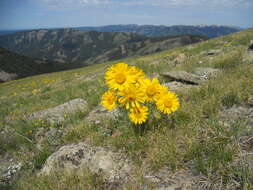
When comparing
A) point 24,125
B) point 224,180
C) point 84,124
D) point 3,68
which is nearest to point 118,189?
point 224,180

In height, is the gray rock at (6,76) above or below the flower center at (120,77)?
below

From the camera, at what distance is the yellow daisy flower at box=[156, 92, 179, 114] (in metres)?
3.21

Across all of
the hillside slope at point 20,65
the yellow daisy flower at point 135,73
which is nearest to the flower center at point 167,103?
the yellow daisy flower at point 135,73

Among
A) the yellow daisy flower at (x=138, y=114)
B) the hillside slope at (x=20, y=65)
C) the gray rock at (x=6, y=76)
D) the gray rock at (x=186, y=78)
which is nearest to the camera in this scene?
the yellow daisy flower at (x=138, y=114)

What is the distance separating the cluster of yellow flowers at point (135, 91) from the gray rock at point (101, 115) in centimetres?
94

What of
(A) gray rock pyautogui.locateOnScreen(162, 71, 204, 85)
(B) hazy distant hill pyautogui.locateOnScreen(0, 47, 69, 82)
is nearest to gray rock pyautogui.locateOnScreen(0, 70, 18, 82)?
(B) hazy distant hill pyautogui.locateOnScreen(0, 47, 69, 82)

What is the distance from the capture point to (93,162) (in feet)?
10.2

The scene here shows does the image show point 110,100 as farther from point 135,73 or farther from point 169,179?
point 169,179

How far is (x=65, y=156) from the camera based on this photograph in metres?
3.45

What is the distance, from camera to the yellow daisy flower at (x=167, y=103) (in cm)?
321

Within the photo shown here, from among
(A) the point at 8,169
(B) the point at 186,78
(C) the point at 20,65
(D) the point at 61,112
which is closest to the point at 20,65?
(C) the point at 20,65

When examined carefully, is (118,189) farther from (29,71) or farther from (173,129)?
(29,71)

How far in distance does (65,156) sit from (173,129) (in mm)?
2025

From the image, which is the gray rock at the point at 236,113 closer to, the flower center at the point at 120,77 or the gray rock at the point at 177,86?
the gray rock at the point at 177,86
